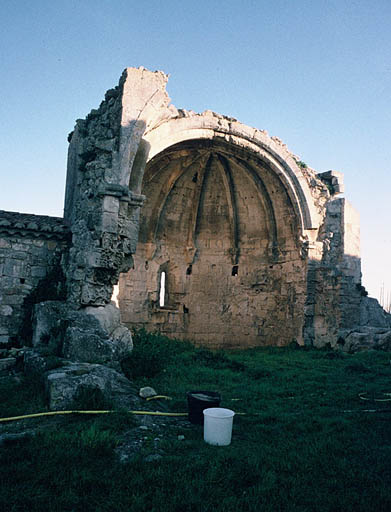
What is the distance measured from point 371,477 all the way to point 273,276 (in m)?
9.69

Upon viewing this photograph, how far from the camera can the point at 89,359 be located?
276 inches

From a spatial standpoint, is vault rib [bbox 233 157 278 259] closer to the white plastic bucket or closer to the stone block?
the stone block

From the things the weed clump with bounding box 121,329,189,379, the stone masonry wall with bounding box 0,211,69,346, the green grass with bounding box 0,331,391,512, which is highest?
the stone masonry wall with bounding box 0,211,69,346

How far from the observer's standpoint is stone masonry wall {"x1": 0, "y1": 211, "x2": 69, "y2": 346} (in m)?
8.30

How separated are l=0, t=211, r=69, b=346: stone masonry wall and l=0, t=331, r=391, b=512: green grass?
96.2 inches

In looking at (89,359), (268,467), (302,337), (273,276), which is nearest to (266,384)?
(89,359)

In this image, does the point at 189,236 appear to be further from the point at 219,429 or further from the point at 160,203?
the point at 219,429

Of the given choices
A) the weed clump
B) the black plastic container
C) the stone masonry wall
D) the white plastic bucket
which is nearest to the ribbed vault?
the weed clump

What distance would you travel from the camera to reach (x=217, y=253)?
1383 cm

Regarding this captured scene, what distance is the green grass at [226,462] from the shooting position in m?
2.99

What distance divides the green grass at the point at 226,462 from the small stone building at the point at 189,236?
294cm

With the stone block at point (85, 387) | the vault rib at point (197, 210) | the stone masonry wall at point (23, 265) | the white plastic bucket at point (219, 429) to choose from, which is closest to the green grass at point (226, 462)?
the white plastic bucket at point (219, 429)

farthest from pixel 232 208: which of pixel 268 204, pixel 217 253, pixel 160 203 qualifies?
pixel 160 203

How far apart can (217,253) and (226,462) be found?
10.3m
